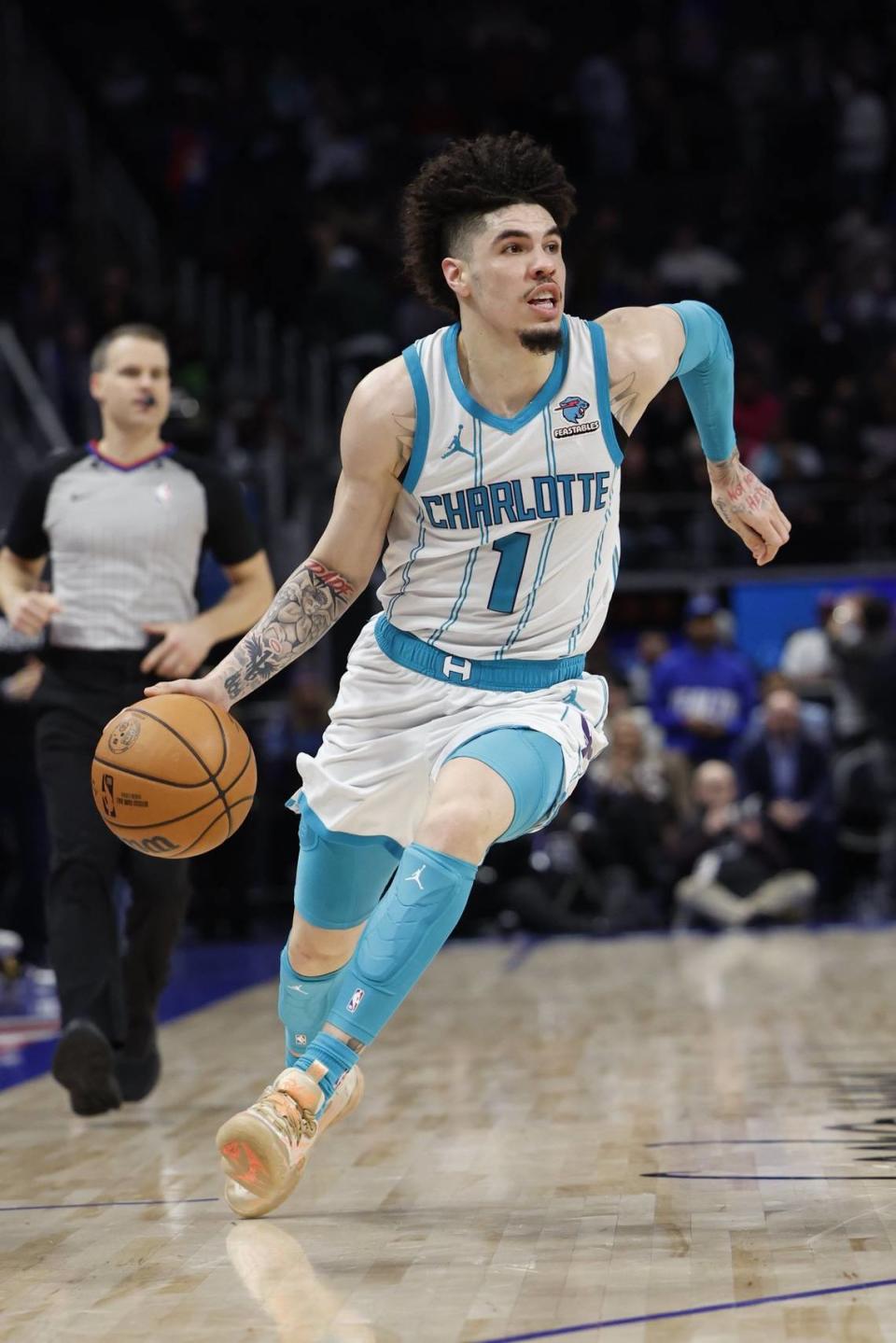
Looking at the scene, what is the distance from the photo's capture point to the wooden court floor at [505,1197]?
10.4 feet

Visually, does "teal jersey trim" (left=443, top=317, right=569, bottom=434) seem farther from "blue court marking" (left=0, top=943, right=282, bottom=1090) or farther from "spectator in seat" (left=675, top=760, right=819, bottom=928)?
"spectator in seat" (left=675, top=760, right=819, bottom=928)

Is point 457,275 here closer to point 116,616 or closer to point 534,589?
point 534,589

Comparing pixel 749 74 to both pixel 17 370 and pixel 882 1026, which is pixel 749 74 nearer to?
pixel 17 370

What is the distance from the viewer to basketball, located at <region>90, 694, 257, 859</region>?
4.16 meters

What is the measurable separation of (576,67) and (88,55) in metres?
5.22

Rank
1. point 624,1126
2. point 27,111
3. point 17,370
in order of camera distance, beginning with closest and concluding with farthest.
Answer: point 624,1126
point 17,370
point 27,111

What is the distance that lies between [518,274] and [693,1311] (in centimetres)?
217

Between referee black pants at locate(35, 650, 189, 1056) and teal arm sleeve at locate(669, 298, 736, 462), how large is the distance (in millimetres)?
1999

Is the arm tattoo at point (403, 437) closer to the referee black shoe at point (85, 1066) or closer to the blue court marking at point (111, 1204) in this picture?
the blue court marking at point (111, 1204)

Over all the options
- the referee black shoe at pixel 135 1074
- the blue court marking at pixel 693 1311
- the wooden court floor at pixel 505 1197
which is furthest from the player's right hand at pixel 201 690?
the referee black shoe at pixel 135 1074

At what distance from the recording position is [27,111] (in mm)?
17328

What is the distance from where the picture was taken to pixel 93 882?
557 cm

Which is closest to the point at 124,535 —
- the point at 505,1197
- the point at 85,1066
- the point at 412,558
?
the point at 85,1066

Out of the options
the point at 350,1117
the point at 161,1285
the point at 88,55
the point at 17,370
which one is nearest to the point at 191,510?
the point at 350,1117
